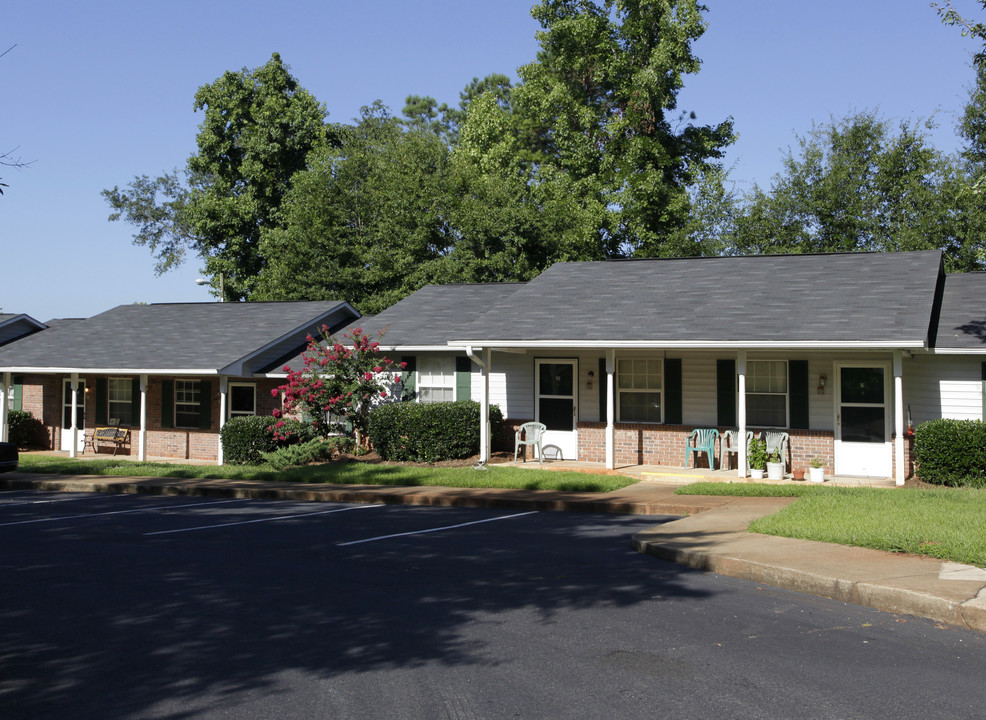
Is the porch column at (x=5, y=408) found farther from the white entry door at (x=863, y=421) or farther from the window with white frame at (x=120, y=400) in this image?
the white entry door at (x=863, y=421)

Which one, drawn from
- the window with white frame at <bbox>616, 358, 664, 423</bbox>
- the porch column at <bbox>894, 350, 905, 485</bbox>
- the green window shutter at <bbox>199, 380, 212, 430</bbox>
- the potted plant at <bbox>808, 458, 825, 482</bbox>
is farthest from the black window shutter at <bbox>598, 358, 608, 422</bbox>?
the green window shutter at <bbox>199, 380, 212, 430</bbox>

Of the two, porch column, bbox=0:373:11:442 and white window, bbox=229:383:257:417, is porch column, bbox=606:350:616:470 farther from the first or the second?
porch column, bbox=0:373:11:442

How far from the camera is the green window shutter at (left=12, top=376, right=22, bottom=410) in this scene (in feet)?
91.1

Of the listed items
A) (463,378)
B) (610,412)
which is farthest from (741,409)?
(463,378)

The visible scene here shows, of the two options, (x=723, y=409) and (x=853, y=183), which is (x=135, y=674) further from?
(x=853, y=183)

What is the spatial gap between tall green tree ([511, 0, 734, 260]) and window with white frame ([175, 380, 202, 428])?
13869mm

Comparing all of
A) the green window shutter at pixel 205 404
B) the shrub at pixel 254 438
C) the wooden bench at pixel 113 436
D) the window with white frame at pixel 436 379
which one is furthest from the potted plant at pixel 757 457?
the wooden bench at pixel 113 436

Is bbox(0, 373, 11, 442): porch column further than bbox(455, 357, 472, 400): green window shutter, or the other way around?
bbox(0, 373, 11, 442): porch column

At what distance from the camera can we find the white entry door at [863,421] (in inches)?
674

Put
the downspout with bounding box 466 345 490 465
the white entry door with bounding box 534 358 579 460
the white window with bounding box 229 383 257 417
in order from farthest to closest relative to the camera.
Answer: the white window with bounding box 229 383 257 417
the white entry door with bounding box 534 358 579 460
the downspout with bounding box 466 345 490 465

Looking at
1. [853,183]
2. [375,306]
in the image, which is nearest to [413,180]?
[375,306]

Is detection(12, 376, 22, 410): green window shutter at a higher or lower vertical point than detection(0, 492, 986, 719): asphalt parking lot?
higher

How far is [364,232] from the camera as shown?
3578 cm

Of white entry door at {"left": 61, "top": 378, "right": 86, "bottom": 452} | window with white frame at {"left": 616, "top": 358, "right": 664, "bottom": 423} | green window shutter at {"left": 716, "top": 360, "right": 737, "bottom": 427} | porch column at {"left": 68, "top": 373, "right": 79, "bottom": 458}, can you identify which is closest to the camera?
green window shutter at {"left": 716, "top": 360, "right": 737, "bottom": 427}
